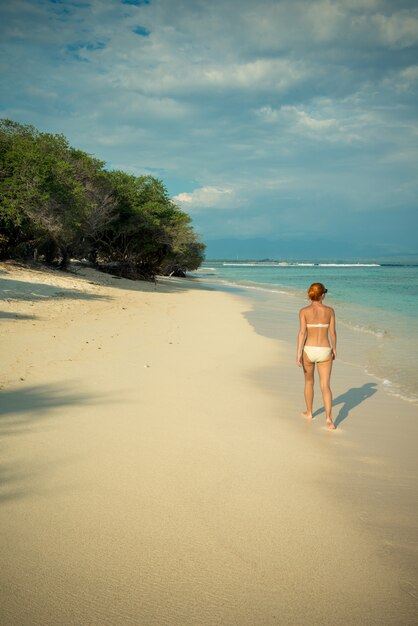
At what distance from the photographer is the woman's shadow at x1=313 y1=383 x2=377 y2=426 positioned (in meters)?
6.10

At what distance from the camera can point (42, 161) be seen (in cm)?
2073

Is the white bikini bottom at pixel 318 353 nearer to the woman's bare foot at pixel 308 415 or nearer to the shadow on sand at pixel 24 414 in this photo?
the woman's bare foot at pixel 308 415

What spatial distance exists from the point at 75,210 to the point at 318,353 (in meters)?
20.0

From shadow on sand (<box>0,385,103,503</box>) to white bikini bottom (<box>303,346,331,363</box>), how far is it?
281cm

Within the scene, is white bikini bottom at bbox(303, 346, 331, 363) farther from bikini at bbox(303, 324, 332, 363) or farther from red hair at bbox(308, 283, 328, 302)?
red hair at bbox(308, 283, 328, 302)

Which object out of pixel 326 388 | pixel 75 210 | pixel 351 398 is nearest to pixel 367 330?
pixel 351 398

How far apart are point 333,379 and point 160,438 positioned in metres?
4.56

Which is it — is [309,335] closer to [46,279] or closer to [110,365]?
[110,365]

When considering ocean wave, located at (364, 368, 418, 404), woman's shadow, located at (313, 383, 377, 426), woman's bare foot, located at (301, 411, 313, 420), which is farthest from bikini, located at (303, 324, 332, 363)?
ocean wave, located at (364, 368, 418, 404)

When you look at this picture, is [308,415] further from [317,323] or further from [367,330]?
[367,330]

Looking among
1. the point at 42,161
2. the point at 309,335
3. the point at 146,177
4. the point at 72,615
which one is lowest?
the point at 72,615

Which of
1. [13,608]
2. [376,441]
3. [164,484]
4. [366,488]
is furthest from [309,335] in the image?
[13,608]

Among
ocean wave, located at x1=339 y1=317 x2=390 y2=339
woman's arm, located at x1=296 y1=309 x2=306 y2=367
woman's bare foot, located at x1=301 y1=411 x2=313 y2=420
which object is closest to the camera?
woman's arm, located at x1=296 y1=309 x2=306 y2=367

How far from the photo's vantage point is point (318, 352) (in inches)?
224
